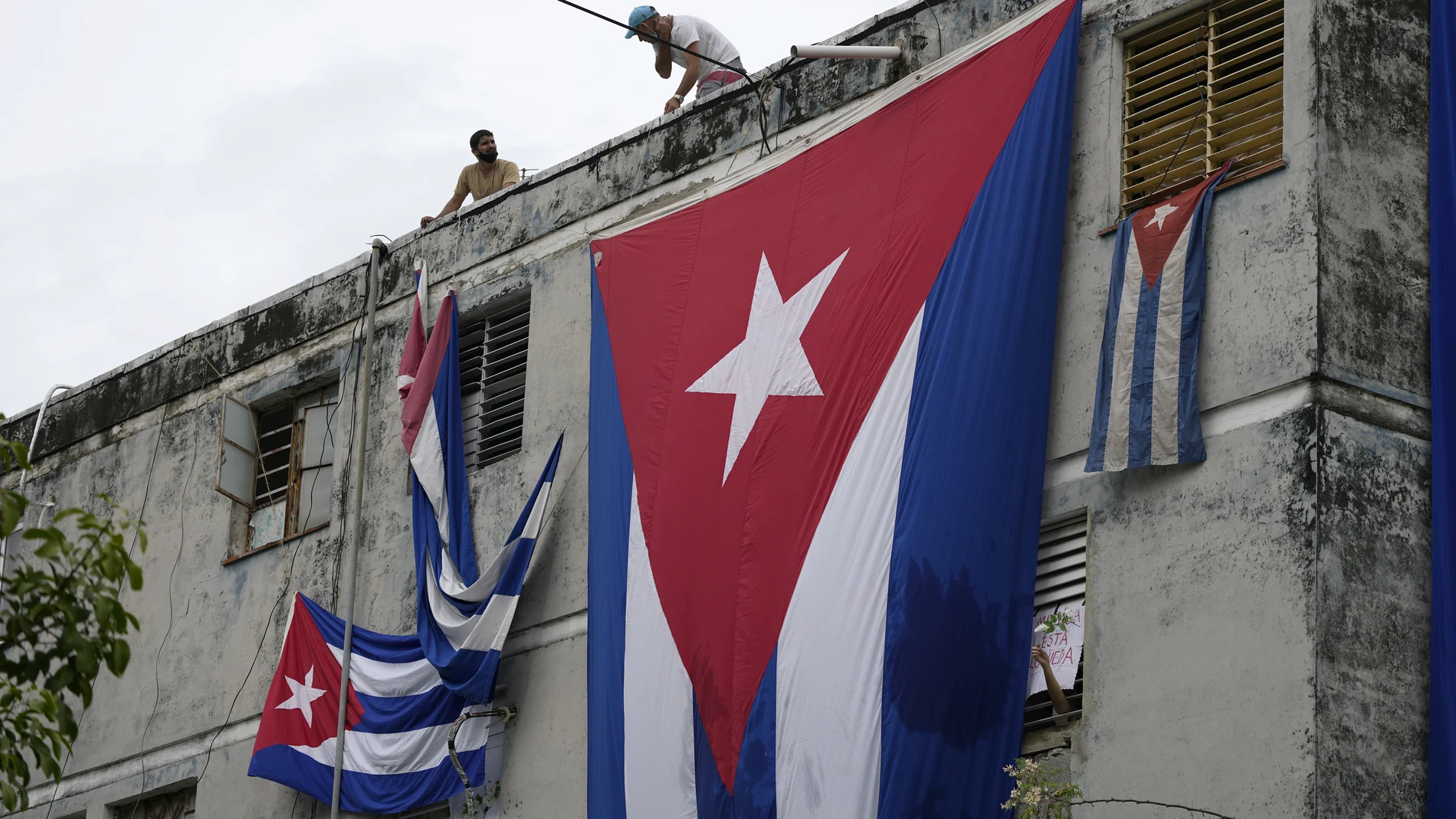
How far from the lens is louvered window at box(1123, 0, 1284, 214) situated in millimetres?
11453

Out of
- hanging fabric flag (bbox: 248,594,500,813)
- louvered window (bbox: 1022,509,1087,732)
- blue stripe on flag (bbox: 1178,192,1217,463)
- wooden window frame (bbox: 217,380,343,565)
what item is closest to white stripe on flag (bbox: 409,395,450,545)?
hanging fabric flag (bbox: 248,594,500,813)

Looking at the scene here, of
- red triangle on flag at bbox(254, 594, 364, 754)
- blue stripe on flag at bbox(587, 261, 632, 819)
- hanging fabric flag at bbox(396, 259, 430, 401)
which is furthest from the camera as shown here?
hanging fabric flag at bbox(396, 259, 430, 401)

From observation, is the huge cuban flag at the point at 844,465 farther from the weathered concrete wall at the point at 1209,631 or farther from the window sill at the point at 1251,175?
the window sill at the point at 1251,175

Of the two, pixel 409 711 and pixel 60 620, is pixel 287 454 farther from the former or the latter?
pixel 60 620

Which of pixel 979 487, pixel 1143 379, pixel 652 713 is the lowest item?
pixel 652 713

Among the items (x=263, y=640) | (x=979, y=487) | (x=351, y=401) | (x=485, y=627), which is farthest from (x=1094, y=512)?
(x=263, y=640)

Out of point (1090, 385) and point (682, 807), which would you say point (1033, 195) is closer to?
point (1090, 385)

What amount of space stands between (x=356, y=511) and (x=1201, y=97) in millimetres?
7708

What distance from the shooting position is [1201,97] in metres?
11.8

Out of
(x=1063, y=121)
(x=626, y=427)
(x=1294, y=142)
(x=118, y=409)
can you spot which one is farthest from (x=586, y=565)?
(x=118, y=409)

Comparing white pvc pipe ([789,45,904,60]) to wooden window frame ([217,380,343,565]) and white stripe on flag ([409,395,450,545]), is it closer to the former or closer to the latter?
white stripe on flag ([409,395,450,545])

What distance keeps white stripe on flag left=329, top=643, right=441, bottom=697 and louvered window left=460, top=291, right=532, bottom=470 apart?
1.66 metres

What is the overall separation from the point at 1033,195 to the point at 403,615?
248 inches

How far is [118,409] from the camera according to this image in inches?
765
